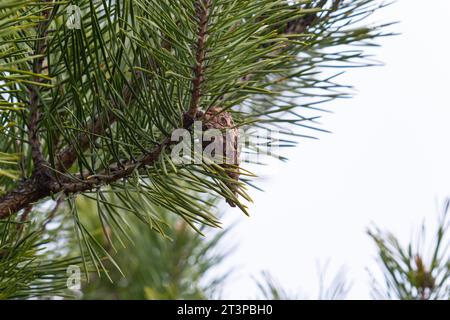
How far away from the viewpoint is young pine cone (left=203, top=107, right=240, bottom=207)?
57 centimetres

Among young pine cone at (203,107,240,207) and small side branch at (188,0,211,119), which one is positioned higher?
small side branch at (188,0,211,119)

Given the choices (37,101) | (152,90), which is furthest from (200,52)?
(37,101)

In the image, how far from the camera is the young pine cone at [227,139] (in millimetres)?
571

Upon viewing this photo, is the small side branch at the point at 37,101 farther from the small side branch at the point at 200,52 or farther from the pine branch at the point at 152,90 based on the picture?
the small side branch at the point at 200,52

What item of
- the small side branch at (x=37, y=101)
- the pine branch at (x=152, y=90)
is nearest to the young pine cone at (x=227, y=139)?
the pine branch at (x=152, y=90)

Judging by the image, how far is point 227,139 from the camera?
57cm

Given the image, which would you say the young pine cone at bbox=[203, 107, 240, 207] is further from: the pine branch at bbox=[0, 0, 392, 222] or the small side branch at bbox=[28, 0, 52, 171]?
the small side branch at bbox=[28, 0, 52, 171]

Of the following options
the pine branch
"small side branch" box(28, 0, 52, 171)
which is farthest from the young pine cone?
"small side branch" box(28, 0, 52, 171)

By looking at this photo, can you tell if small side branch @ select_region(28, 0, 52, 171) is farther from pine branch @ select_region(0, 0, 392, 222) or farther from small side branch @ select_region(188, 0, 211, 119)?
small side branch @ select_region(188, 0, 211, 119)

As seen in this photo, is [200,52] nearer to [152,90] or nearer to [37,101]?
[152,90]

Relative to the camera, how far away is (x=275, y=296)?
1.16 meters

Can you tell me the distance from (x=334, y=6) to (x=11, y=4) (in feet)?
1.59
